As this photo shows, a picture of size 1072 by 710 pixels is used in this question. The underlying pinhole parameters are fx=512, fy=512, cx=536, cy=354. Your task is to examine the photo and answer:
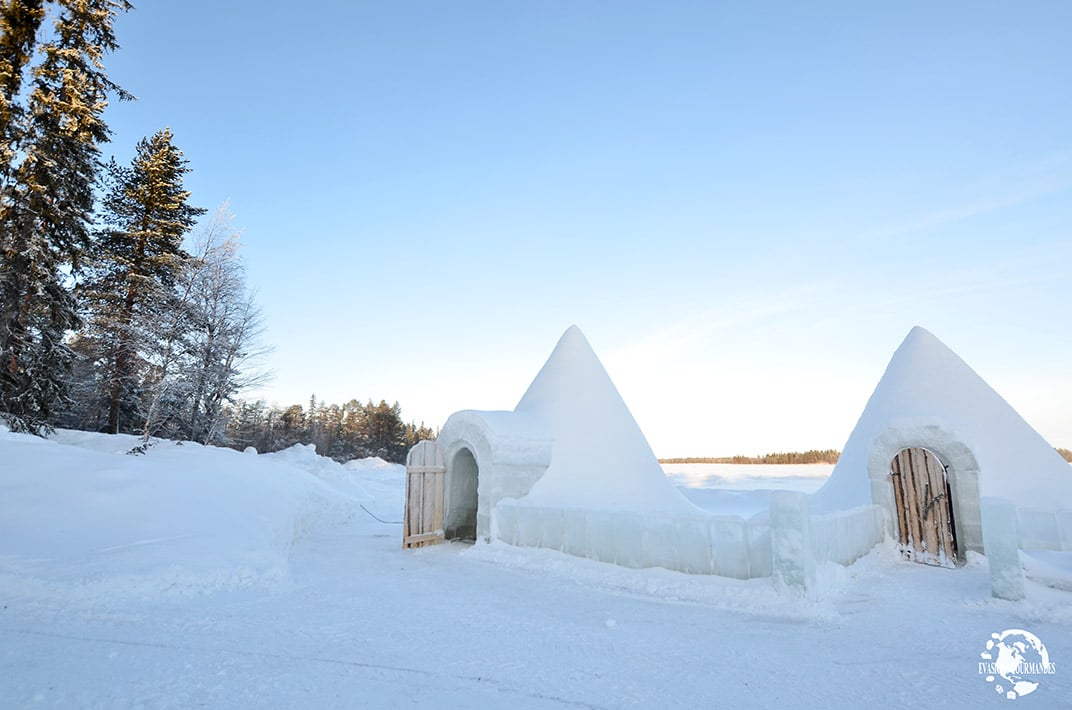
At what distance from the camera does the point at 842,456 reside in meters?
11.1

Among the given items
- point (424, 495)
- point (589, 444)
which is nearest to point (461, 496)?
point (424, 495)

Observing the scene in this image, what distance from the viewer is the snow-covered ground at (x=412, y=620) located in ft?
11.5

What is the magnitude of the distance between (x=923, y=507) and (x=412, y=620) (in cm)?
865

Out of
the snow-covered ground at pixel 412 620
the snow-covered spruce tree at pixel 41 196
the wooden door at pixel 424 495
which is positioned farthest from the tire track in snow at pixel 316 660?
the snow-covered spruce tree at pixel 41 196

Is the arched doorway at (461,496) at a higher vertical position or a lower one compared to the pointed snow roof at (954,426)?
lower

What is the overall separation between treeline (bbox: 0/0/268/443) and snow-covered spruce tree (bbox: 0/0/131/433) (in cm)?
3

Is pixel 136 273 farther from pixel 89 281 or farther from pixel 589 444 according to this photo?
pixel 589 444

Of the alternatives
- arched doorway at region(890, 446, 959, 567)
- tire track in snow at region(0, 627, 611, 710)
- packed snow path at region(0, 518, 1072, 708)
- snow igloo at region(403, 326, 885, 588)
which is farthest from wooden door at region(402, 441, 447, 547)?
arched doorway at region(890, 446, 959, 567)

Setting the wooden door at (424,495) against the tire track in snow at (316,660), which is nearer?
the tire track in snow at (316,660)

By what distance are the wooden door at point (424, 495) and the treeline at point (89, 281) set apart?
23.8 ft

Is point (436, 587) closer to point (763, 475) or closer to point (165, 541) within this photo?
point (165, 541)

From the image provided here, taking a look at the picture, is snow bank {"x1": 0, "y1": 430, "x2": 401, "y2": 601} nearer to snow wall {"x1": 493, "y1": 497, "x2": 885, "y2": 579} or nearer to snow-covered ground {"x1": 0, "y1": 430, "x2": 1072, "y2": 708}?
snow-covered ground {"x1": 0, "y1": 430, "x2": 1072, "y2": 708}

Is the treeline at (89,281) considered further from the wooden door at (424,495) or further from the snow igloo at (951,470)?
the snow igloo at (951,470)

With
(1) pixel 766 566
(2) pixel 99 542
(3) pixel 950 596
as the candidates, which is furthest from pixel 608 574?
(2) pixel 99 542
